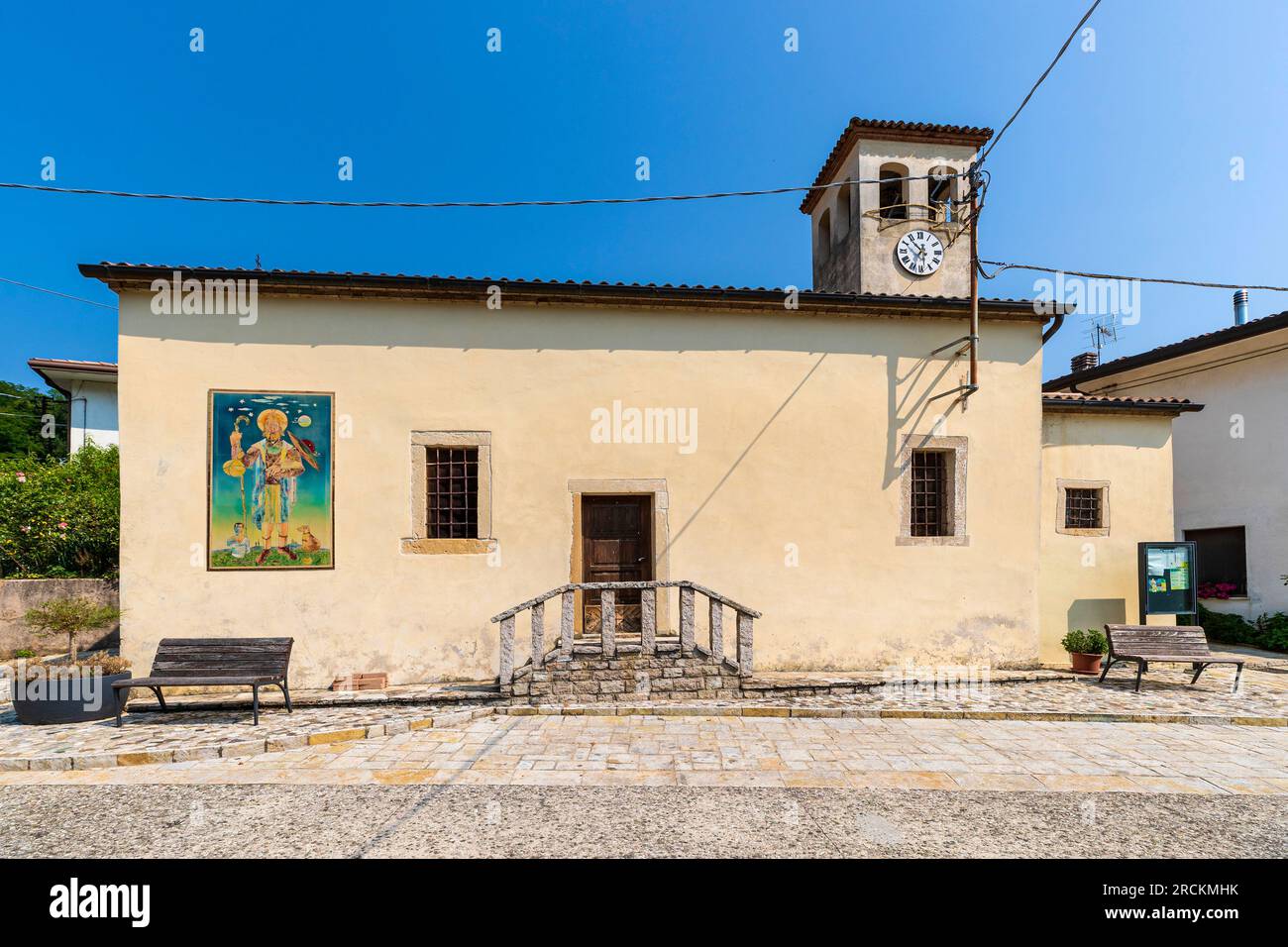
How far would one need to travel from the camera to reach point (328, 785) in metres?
5.16

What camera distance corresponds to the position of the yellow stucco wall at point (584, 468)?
8.16 m

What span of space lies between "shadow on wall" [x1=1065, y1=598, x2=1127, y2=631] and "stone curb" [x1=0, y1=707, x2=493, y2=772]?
388 inches

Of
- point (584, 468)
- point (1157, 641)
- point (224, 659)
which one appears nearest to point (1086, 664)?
point (1157, 641)

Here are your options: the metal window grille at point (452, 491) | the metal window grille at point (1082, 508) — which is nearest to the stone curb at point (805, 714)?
the metal window grille at point (452, 491)

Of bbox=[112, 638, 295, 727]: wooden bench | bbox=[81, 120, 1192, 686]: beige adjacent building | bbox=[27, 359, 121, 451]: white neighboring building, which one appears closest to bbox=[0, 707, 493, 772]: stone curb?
bbox=[112, 638, 295, 727]: wooden bench

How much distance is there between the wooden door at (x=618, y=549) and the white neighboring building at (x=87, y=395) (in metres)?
16.9

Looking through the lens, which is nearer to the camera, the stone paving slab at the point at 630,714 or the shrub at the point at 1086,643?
the stone paving slab at the point at 630,714

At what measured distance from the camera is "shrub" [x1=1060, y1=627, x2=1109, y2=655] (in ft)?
30.5

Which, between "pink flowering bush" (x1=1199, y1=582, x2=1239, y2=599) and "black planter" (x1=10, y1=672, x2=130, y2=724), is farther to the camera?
"pink flowering bush" (x1=1199, y1=582, x2=1239, y2=599)

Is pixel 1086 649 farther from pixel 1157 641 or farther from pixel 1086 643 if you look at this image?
pixel 1157 641

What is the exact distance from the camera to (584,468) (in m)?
8.88

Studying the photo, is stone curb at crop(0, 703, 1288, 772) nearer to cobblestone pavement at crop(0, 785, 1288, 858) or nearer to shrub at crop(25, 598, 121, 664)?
cobblestone pavement at crop(0, 785, 1288, 858)

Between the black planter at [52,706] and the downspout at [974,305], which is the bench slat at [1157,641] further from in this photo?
the black planter at [52,706]

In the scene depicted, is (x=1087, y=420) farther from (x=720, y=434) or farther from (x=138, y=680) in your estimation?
(x=138, y=680)
